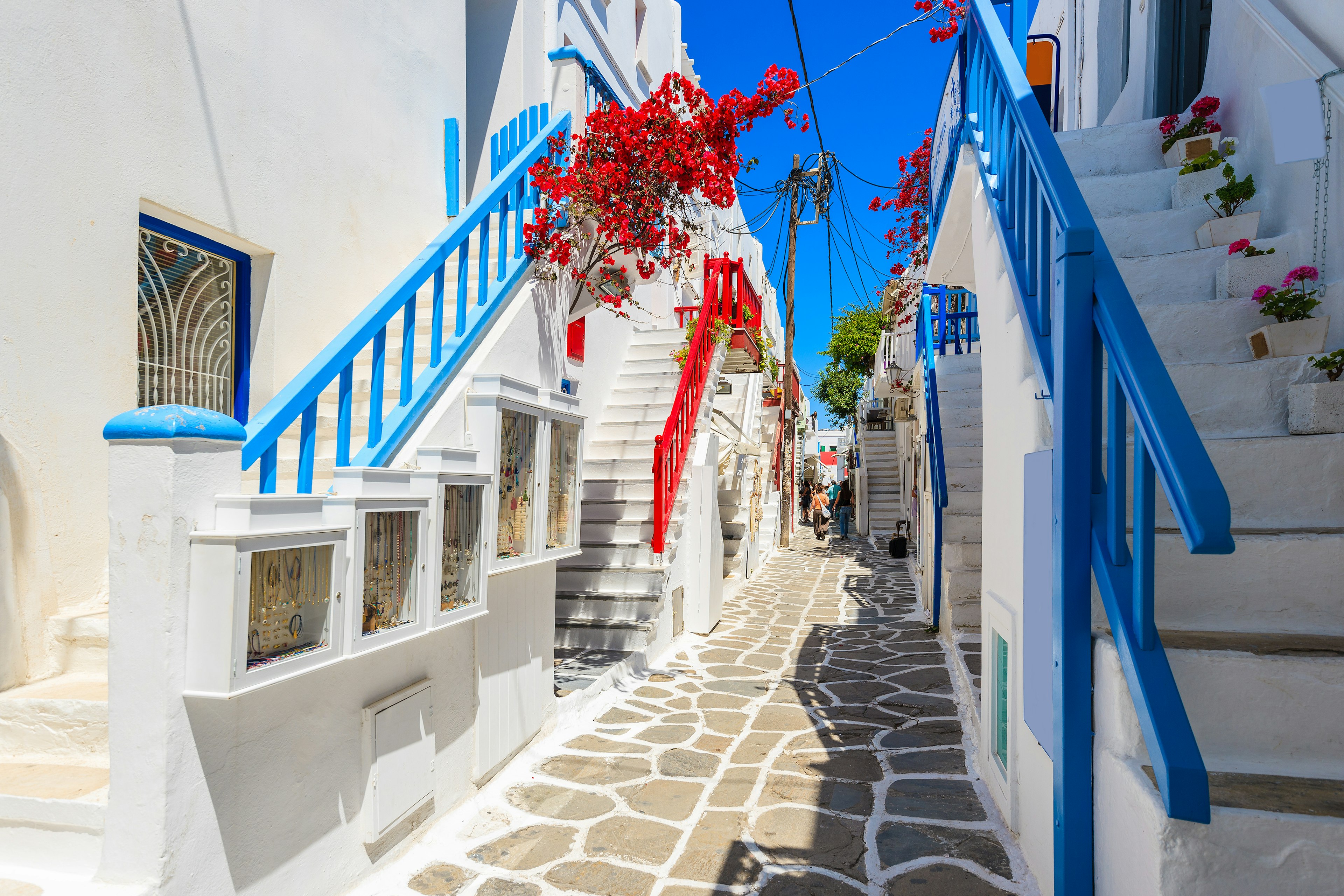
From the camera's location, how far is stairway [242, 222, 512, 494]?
4078mm

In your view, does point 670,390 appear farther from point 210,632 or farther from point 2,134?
point 210,632

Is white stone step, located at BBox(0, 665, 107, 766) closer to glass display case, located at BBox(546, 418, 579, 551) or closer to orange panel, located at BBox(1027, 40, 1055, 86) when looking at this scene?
glass display case, located at BBox(546, 418, 579, 551)

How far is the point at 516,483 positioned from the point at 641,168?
2.66m

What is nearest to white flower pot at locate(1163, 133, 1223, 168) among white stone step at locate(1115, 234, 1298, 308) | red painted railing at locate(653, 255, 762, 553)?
white stone step at locate(1115, 234, 1298, 308)

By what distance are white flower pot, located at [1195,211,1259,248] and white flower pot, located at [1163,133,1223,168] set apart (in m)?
0.63

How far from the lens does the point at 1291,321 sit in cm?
315

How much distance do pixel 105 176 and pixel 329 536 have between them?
2.35 meters

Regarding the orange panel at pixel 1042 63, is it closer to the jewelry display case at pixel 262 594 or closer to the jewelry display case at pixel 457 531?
the jewelry display case at pixel 457 531

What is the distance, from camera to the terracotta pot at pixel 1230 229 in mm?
3666

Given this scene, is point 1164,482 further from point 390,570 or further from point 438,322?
point 438,322

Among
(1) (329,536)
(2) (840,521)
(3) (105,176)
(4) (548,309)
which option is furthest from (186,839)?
(2) (840,521)

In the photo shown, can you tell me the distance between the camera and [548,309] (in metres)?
5.06

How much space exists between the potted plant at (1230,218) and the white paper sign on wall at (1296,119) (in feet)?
3.28

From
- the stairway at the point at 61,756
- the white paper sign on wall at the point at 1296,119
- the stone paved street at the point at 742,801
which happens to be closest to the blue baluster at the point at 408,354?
the stairway at the point at 61,756
